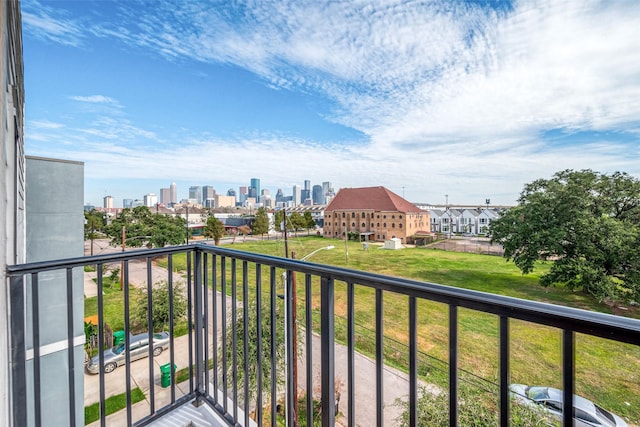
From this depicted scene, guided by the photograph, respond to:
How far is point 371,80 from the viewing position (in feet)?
39.2

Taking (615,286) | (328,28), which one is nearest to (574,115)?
(615,286)

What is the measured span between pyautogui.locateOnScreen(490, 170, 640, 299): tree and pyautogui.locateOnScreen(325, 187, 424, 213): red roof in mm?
17635

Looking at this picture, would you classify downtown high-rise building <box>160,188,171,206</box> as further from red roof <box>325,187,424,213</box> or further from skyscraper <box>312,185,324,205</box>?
skyscraper <box>312,185,324,205</box>

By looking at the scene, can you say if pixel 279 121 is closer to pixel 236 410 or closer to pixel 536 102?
pixel 536 102

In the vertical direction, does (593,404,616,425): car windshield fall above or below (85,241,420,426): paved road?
above

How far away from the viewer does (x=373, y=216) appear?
32.1m

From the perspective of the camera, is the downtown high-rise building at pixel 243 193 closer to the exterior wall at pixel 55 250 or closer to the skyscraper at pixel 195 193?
the skyscraper at pixel 195 193

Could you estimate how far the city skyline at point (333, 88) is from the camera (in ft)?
19.1

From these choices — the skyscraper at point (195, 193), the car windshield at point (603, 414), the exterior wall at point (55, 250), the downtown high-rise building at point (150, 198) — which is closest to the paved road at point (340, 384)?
the exterior wall at point (55, 250)

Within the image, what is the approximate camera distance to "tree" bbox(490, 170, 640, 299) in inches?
431

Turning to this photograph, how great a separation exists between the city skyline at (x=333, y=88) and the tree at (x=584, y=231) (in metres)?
1.55

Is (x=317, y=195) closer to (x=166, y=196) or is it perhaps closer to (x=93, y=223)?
(x=166, y=196)

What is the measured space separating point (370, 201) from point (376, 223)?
298 cm

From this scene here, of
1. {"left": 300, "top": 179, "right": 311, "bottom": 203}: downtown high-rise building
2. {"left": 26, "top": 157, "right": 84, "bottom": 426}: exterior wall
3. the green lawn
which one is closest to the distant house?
{"left": 300, "top": 179, "right": 311, "bottom": 203}: downtown high-rise building
